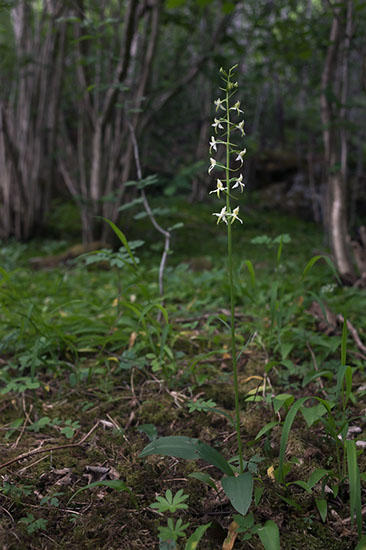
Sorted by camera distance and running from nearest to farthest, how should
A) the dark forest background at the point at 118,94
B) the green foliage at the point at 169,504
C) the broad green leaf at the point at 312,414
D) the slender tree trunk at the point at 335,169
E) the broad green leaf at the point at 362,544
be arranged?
the broad green leaf at the point at 362,544 < the green foliage at the point at 169,504 < the broad green leaf at the point at 312,414 < the slender tree trunk at the point at 335,169 < the dark forest background at the point at 118,94

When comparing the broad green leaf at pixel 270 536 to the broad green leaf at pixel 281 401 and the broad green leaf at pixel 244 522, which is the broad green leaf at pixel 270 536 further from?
the broad green leaf at pixel 281 401

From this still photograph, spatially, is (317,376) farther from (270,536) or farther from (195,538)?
(195,538)

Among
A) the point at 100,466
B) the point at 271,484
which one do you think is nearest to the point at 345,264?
the point at 271,484

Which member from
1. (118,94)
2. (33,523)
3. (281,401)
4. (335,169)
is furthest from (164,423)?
(118,94)

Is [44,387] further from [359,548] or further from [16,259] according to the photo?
[16,259]

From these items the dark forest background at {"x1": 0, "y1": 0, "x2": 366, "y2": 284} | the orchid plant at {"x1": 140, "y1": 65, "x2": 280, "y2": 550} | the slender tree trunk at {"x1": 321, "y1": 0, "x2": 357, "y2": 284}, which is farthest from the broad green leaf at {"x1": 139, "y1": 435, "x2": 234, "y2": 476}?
the slender tree trunk at {"x1": 321, "y1": 0, "x2": 357, "y2": 284}

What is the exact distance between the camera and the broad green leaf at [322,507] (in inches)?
39.8

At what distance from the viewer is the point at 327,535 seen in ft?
3.27

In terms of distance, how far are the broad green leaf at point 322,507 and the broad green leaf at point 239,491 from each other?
0.80 feet

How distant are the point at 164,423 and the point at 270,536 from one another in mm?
638

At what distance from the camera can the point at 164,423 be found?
1474 millimetres

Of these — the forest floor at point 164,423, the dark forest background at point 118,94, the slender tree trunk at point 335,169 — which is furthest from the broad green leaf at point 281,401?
the slender tree trunk at point 335,169

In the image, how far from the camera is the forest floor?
3.35 ft

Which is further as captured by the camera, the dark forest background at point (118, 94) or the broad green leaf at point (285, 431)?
the dark forest background at point (118, 94)
